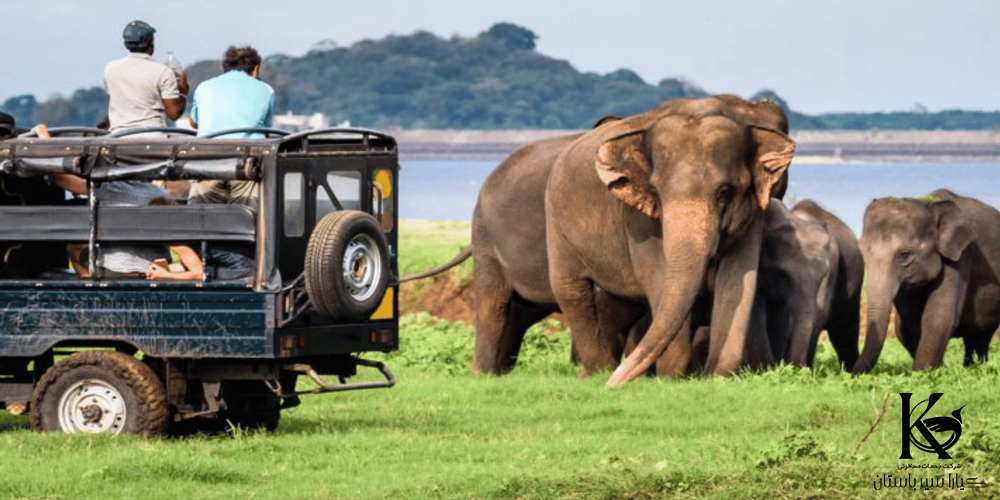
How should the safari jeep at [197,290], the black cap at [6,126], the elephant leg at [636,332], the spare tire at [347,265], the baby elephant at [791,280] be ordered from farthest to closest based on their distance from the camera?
the elephant leg at [636,332] → the baby elephant at [791,280] → the black cap at [6,126] → the safari jeep at [197,290] → the spare tire at [347,265]

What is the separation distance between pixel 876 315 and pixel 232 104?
8956mm

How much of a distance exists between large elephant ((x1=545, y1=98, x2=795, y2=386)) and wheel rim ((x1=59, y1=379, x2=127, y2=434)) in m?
4.69

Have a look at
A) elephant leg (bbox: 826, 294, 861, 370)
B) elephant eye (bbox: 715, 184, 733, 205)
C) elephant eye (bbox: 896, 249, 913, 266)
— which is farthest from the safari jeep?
elephant leg (bbox: 826, 294, 861, 370)

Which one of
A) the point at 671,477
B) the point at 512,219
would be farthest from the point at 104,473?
the point at 512,219

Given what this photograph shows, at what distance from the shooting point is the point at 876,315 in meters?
23.7

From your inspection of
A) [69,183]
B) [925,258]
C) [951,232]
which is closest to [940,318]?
[925,258]

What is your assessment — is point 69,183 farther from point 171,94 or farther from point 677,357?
point 677,357

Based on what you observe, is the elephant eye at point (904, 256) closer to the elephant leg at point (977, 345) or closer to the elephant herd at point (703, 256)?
the elephant herd at point (703, 256)

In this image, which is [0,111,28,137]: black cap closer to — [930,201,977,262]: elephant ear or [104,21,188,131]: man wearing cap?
[104,21,188,131]: man wearing cap

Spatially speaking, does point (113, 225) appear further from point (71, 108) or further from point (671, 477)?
point (71, 108)

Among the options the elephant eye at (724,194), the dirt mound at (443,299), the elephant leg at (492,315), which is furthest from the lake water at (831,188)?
the elephant eye at (724,194)

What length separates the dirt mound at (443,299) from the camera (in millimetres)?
32156

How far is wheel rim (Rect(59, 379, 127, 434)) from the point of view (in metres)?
15.5

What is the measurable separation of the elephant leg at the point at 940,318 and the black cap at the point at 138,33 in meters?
9.83
